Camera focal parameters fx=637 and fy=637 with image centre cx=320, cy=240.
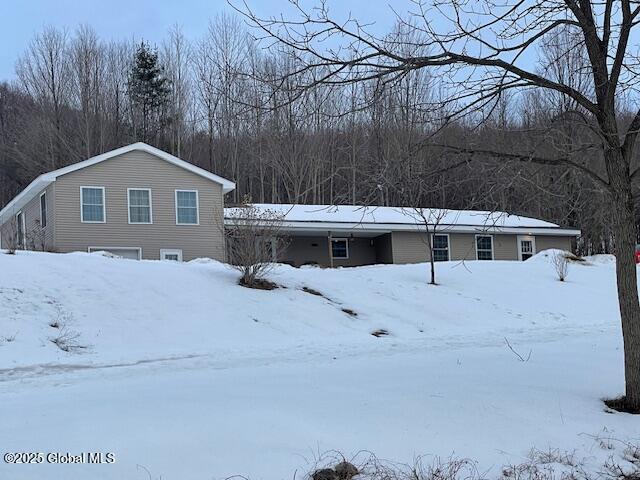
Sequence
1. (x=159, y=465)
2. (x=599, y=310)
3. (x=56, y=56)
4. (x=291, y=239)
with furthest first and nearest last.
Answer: (x=56, y=56) → (x=291, y=239) → (x=599, y=310) → (x=159, y=465)

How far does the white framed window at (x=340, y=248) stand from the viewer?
2828cm

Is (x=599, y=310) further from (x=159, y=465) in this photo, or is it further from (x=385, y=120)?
(x=159, y=465)

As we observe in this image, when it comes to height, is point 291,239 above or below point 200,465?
above

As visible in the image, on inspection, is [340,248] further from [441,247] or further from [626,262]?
[626,262]

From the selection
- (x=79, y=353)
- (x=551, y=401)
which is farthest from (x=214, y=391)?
(x=79, y=353)

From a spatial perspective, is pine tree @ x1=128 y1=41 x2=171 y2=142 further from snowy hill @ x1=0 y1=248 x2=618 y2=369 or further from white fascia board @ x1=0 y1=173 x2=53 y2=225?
snowy hill @ x1=0 y1=248 x2=618 y2=369

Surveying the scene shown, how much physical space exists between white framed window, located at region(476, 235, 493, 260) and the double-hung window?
12878mm

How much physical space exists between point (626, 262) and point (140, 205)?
18596 millimetres

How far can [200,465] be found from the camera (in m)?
4.58

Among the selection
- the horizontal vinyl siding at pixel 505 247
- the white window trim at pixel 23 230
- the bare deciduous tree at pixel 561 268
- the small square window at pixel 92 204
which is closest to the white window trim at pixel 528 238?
the horizontal vinyl siding at pixel 505 247

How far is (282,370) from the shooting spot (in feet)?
28.1

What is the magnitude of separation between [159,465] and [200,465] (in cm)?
29

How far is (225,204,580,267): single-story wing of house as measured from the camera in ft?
85.4

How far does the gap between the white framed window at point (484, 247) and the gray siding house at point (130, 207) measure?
38.6 ft
